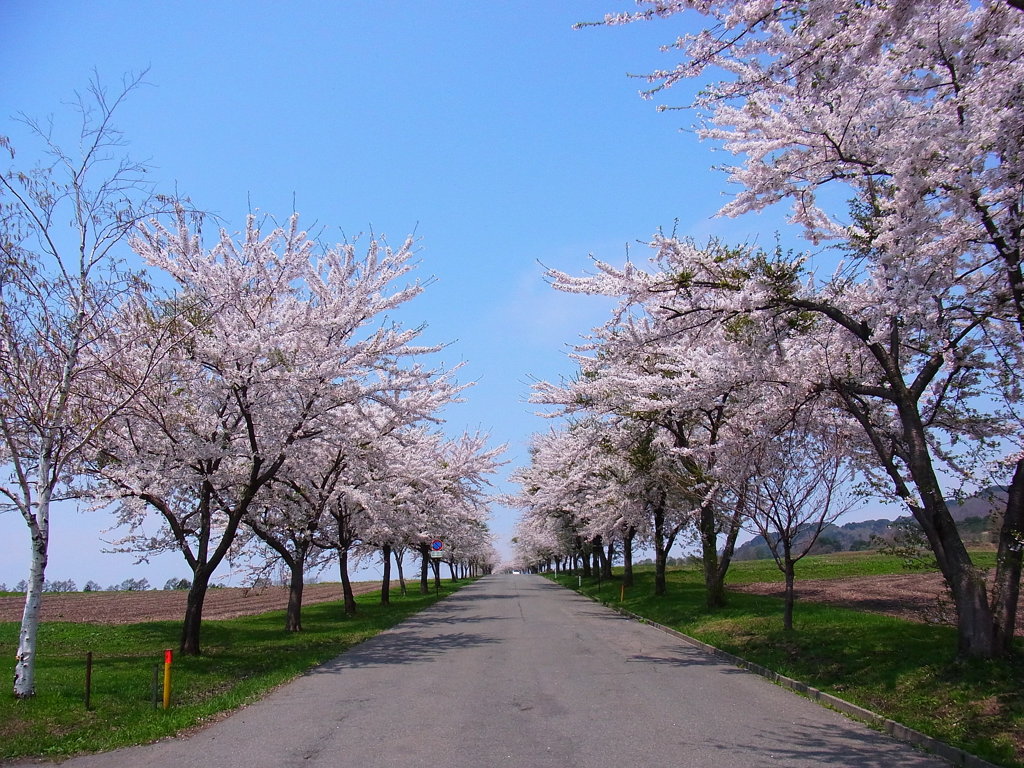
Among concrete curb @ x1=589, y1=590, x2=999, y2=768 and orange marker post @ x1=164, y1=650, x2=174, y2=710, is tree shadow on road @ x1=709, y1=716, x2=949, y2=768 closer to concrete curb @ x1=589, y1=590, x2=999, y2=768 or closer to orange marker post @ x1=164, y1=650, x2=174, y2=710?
concrete curb @ x1=589, y1=590, x2=999, y2=768

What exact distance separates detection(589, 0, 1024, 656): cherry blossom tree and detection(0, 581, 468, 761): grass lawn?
9379 millimetres

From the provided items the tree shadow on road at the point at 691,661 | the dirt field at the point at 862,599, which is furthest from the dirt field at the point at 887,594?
the tree shadow on road at the point at 691,661

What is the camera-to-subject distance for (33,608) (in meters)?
10.5

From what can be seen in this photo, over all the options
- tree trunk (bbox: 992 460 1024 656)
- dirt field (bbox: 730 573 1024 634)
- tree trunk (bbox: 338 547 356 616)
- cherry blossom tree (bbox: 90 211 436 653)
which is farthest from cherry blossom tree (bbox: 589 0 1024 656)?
tree trunk (bbox: 338 547 356 616)

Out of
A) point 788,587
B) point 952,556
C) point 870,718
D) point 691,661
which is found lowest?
point 691,661

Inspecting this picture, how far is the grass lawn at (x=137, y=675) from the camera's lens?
28.2 ft

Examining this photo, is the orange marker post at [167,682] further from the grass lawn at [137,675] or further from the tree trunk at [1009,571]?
the tree trunk at [1009,571]

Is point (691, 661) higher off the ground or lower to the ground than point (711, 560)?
lower

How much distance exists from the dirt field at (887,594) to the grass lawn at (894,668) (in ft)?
2.21

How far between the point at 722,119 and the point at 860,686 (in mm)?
8276

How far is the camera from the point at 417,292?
1888 centimetres

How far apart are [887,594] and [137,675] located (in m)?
19.8

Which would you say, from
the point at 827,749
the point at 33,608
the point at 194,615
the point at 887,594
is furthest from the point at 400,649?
the point at 887,594

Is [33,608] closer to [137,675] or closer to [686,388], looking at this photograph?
[137,675]
